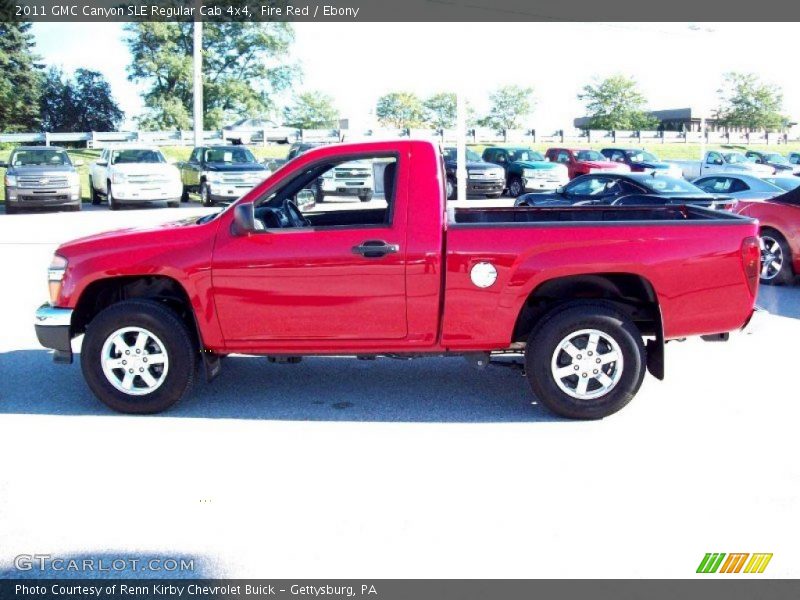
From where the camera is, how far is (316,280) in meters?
5.96

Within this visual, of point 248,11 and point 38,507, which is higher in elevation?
point 248,11

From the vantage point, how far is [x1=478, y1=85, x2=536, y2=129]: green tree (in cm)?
8800

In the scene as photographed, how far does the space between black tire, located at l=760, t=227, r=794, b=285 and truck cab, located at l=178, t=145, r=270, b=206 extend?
1567 centimetres

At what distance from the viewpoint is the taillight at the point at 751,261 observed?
598cm

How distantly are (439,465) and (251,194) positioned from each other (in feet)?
7.52

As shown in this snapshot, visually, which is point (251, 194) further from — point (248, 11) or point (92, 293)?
point (248, 11)

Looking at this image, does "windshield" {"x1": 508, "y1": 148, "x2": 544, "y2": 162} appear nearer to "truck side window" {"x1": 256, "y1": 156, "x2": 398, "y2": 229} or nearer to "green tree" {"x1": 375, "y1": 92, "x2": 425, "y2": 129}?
"truck side window" {"x1": 256, "y1": 156, "x2": 398, "y2": 229}

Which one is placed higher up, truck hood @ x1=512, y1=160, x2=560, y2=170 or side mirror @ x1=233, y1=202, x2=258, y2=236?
truck hood @ x1=512, y1=160, x2=560, y2=170

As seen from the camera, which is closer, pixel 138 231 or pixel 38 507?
pixel 38 507

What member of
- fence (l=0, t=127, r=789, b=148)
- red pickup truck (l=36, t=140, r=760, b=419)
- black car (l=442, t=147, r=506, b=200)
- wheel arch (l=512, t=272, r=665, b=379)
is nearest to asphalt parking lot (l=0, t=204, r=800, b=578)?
red pickup truck (l=36, t=140, r=760, b=419)

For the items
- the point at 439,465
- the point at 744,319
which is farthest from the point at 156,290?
the point at 744,319

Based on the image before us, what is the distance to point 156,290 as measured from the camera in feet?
21.4

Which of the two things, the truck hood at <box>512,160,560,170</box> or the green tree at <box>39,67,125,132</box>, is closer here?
the truck hood at <box>512,160,560,170</box>

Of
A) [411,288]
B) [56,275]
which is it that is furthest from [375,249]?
[56,275]
